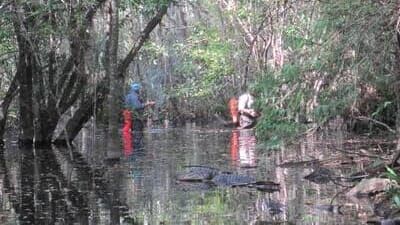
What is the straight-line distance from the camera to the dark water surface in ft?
30.1

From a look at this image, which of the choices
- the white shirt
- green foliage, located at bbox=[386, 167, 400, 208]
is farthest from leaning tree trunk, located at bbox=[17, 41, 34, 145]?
green foliage, located at bbox=[386, 167, 400, 208]

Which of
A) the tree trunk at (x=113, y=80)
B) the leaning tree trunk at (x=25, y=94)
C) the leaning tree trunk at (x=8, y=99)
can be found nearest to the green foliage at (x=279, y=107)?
the tree trunk at (x=113, y=80)

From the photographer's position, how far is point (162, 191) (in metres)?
11.4

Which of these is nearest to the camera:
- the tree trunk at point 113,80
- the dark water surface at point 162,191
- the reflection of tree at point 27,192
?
the dark water surface at point 162,191

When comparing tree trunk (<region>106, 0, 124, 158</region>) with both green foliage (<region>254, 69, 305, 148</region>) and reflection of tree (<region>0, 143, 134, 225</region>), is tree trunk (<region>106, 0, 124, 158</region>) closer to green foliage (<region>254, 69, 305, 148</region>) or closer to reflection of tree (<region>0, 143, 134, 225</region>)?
reflection of tree (<region>0, 143, 134, 225</region>)

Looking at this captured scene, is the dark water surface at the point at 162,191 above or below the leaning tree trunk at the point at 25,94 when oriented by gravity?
below

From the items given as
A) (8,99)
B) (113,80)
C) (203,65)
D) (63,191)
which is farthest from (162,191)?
(203,65)

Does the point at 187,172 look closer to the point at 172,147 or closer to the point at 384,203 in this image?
the point at 384,203

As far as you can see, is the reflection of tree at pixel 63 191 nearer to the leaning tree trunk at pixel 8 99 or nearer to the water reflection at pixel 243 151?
the water reflection at pixel 243 151

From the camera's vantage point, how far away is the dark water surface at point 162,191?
9.18 m

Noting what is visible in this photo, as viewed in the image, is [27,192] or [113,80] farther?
[113,80]

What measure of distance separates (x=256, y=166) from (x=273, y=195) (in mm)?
3659

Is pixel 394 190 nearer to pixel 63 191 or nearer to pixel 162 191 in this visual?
pixel 162 191

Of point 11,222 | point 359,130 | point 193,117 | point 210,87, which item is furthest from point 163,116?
point 11,222
